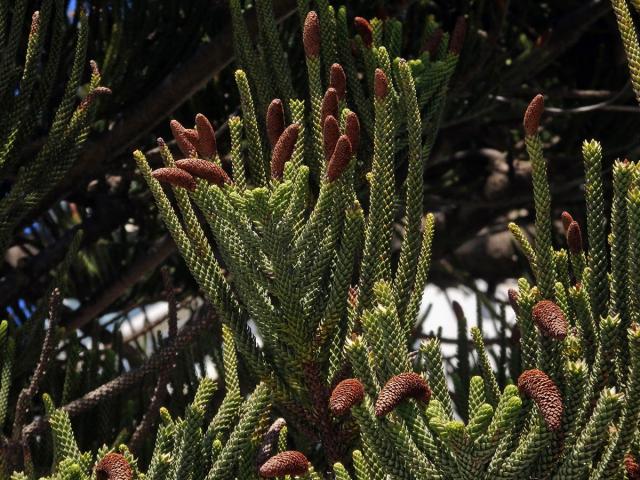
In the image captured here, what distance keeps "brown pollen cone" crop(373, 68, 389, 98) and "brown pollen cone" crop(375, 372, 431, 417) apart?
1.39 feet

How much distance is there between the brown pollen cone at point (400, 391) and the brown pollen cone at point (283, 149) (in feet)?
1.16

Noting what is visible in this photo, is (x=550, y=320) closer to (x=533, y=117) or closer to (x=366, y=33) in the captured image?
(x=533, y=117)

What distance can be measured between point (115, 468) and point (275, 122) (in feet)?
1.76

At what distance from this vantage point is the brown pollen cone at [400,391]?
116 cm

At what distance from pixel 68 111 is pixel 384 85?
27.4 inches

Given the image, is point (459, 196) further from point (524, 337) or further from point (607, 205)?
point (524, 337)

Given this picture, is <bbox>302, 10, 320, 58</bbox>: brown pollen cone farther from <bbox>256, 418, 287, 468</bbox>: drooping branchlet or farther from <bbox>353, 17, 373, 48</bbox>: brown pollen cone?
<bbox>256, 418, 287, 468</bbox>: drooping branchlet

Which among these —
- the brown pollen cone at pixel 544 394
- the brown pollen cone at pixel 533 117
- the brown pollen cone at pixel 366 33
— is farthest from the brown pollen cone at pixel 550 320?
the brown pollen cone at pixel 366 33

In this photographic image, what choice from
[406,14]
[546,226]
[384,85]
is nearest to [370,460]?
[546,226]

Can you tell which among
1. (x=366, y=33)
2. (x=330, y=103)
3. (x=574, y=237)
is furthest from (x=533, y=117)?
(x=366, y=33)

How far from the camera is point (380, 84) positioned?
1.42 metres

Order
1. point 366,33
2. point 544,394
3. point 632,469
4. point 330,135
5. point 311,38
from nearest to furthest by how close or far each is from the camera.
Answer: point 544,394 < point 632,469 < point 330,135 < point 311,38 < point 366,33

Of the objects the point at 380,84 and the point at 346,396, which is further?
the point at 380,84

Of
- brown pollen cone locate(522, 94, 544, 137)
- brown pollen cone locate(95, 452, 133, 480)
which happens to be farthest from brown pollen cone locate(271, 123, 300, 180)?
brown pollen cone locate(95, 452, 133, 480)
